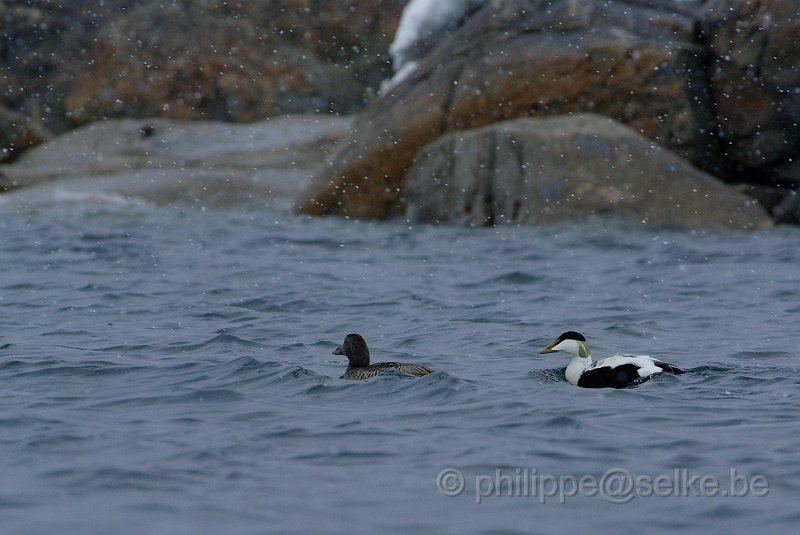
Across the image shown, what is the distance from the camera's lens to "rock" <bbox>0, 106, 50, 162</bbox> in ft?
62.5

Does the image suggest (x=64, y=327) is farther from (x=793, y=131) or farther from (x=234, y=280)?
(x=793, y=131)

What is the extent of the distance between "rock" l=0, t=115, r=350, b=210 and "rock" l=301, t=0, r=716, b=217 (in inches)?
67.4

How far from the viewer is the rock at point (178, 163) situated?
55.5 ft

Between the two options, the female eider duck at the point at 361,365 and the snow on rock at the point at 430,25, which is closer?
the female eider duck at the point at 361,365

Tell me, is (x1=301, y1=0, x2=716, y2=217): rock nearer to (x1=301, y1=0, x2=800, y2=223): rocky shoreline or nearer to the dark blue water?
(x1=301, y1=0, x2=800, y2=223): rocky shoreline

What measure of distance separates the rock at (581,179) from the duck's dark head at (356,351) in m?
6.49

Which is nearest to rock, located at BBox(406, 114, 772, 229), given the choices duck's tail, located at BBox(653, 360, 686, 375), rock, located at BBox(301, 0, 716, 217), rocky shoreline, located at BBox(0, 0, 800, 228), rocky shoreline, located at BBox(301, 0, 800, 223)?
rocky shoreline, located at BBox(0, 0, 800, 228)

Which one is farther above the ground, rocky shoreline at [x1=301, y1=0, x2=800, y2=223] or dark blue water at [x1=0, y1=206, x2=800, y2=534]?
rocky shoreline at [x1=301, y1=0, x2=800, y2=223]

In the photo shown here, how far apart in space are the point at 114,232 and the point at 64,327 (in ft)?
18.5

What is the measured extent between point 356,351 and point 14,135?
13.2 m

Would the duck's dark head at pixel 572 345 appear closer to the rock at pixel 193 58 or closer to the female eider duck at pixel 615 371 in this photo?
the female eider duck at pixel 615 371

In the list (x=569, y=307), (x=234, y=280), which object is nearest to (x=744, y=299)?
(x=569, y=307)

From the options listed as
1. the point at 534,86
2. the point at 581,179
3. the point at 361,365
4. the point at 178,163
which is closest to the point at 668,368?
the point at 361,365

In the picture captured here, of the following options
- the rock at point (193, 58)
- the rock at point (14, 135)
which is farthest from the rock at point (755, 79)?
the rock at point (14, 135)
